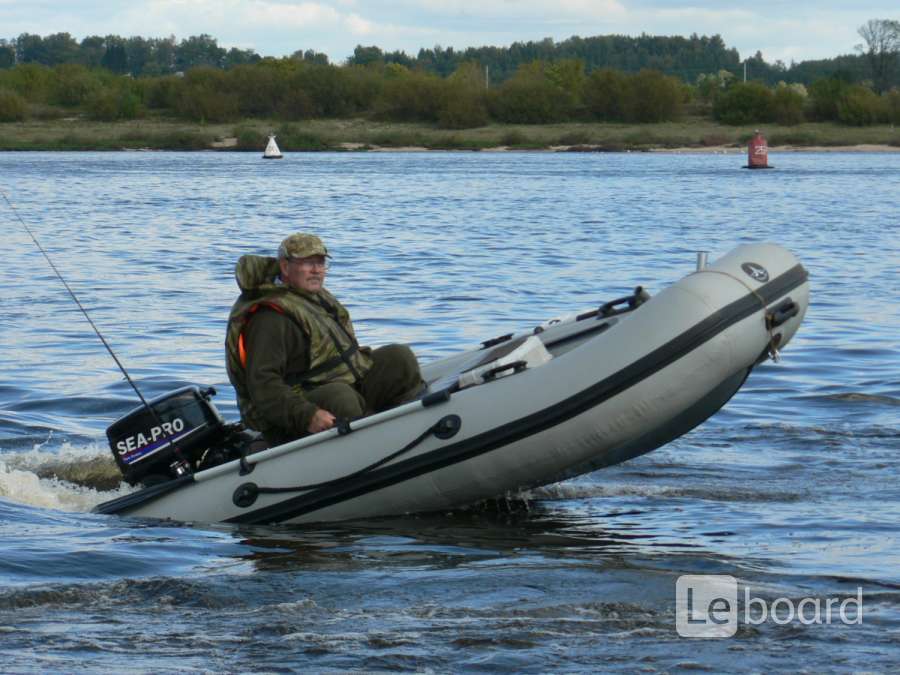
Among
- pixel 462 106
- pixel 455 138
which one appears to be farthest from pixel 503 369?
pixel 462 106

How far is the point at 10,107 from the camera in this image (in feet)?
248

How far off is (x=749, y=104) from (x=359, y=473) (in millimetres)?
71253

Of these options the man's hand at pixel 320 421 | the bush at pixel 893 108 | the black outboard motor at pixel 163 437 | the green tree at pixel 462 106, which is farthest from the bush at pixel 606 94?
the man's hand at pixel 320 421

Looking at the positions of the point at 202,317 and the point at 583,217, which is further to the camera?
the point at 583,217

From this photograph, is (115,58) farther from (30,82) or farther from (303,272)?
(303,272)

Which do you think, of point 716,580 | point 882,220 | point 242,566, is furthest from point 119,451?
point 882,220

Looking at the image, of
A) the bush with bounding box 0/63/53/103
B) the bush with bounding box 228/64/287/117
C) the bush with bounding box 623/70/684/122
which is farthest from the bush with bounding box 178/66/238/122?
the bush with bounding box 623/70/684/122

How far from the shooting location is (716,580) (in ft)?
16.8

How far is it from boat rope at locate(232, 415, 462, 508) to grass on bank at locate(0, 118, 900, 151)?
6096 cm

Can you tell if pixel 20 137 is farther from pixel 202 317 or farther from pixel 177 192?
pixel 202 317

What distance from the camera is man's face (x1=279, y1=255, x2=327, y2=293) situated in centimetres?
584

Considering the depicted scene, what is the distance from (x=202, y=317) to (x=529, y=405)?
281 inches

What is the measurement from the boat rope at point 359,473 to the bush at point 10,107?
73892 millimetres

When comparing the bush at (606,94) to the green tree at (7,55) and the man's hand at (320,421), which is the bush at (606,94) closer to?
the man's hand at (320,421)
